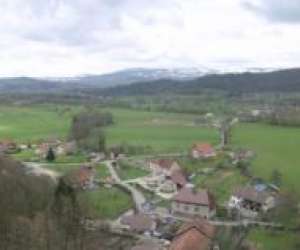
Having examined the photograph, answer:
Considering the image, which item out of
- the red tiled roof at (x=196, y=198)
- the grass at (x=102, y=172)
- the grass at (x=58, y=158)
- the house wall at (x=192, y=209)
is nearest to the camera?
the house wall at (x=192, y=209)

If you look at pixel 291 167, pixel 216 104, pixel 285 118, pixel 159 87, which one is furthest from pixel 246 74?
pixel 291 167

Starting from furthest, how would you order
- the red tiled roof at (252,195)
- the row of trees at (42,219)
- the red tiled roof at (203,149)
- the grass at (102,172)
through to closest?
the red tiled roof at (203,149)
the grass at (102,172)
the red tiled roof at (252,195)
the row of trees at (42,219)

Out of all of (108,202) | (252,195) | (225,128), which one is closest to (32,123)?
(225,128)

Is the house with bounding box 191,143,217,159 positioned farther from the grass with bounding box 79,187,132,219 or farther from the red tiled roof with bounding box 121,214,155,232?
the red tiled roof with bounding box 121,214,155,232

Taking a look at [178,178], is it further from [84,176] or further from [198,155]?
[198,155]

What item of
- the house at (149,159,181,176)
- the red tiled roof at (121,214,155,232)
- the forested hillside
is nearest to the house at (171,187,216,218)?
the red tiled roof at (121,214,155,232)

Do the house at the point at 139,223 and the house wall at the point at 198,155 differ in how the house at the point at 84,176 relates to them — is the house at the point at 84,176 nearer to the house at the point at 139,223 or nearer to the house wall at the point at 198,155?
the house at the point at 139,223

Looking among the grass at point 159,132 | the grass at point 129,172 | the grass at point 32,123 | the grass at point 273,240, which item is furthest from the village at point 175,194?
the grass at point 32,123

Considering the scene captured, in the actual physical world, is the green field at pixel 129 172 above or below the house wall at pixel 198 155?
below

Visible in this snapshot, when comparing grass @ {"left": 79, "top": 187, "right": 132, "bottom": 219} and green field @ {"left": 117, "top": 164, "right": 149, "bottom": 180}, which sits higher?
grass @ {"left": 79, "top": 187, "right": 132, "bottom": 219}
